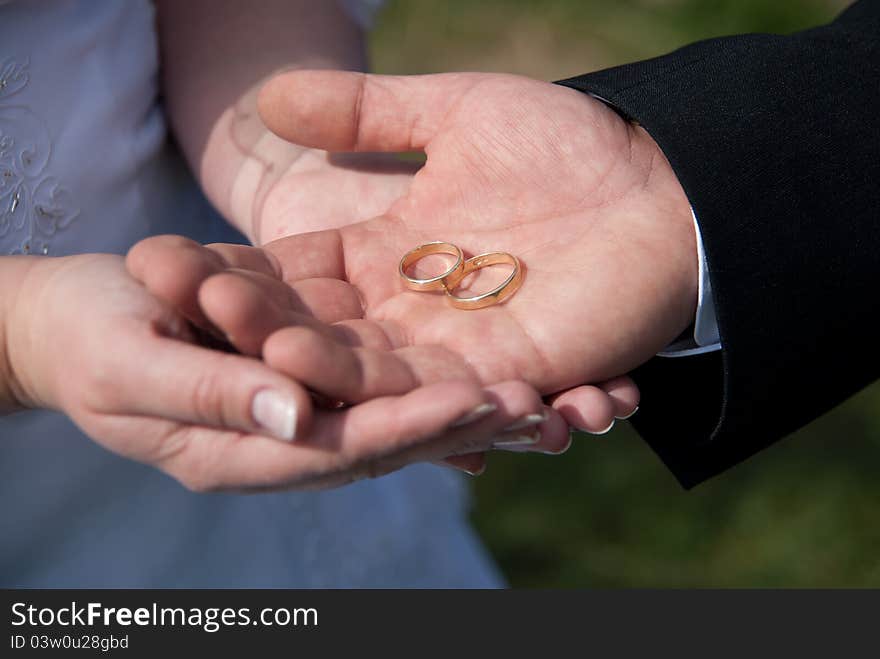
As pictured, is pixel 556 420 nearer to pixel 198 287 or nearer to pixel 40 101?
pixel 198 287

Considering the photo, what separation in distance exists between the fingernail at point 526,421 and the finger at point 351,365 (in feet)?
0.43

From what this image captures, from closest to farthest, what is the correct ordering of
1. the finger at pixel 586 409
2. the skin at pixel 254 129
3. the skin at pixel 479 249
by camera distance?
the skin at pixel 479 249, the finger at pixel 586 409, the skin at pixel 254 129

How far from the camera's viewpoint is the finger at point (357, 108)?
189cm

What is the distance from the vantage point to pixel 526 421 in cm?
140

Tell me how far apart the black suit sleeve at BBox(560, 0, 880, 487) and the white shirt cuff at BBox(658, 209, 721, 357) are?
0.02m

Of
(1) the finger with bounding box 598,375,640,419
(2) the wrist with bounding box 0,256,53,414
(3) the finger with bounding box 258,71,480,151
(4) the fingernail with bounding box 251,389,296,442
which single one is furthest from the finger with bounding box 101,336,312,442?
(3) the finger with bounding box 258,71,480,151

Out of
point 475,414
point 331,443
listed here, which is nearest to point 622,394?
point 475,414

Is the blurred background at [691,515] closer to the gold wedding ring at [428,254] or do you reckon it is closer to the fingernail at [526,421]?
the gold wedding ring at [428,254]

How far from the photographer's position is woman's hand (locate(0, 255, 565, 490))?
1.25 meters

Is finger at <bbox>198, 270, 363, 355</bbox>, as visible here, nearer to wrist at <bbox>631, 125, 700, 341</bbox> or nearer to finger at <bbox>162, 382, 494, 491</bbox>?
finger at <bbox>162, 382, 494, 491</bbox>

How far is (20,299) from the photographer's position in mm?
1410

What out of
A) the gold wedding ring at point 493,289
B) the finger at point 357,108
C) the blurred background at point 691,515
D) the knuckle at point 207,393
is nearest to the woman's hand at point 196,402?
the knuckle at point 207,393

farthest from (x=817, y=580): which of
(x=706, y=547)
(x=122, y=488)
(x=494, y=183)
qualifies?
(x=122, y=488)

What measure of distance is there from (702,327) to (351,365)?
30.1 inches
